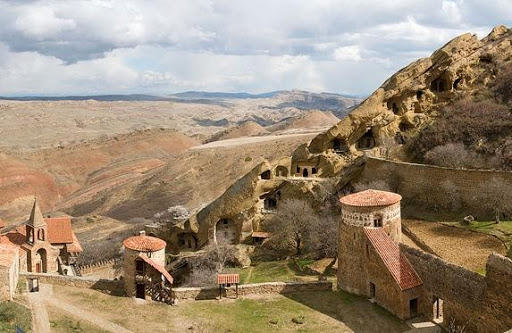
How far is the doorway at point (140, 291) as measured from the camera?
27.0 m

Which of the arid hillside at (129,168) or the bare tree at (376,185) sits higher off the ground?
the bare tree at (376,185)

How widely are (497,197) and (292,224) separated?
46.0 ft

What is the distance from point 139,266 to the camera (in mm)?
27141

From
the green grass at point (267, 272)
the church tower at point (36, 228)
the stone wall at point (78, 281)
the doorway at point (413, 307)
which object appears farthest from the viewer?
the church tower at point (36, 228)

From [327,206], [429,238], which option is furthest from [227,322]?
[327,206]

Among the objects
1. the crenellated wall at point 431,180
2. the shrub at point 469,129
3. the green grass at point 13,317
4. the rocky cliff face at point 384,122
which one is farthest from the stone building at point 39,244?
the shrub at point 469,129

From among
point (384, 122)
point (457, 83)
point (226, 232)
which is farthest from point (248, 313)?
point (457, 83)

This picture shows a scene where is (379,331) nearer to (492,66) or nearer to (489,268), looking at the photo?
(489,268)

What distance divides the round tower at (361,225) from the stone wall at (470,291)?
7.50ft

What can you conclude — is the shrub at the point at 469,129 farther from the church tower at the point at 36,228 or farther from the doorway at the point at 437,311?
the church tower at the point at 36,228

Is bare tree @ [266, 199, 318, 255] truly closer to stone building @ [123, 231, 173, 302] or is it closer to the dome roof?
the dome roof

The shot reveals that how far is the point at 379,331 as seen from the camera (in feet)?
74.6

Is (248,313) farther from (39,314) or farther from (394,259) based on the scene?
(39,314)

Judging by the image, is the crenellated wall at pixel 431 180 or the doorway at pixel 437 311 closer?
the doorway at pixel 437 311
